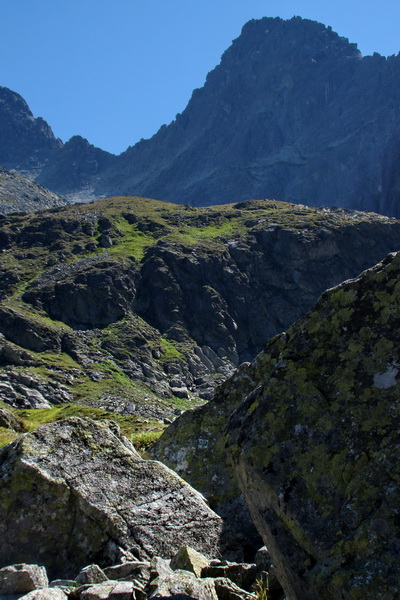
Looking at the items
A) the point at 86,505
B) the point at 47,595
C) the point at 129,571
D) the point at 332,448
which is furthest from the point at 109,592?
the point at 332,448

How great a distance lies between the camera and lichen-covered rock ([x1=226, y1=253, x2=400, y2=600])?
6.50 meters

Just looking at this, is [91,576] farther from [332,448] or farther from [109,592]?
[332,448]

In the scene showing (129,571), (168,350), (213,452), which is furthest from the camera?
(168,350)

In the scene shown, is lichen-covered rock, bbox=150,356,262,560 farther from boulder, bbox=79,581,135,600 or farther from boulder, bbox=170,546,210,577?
boulder, bbox=79,581,135,600

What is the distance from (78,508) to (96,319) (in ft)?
560

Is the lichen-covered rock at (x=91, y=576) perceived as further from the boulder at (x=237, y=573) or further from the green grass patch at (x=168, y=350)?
the green grass patch at (x=168, y=350)

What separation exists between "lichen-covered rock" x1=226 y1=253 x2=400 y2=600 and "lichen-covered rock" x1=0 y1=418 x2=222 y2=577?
286 centimetres

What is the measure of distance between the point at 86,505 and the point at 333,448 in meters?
4.64

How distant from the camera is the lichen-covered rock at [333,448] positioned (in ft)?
21.3

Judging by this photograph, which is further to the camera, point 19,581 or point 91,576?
point 91,576

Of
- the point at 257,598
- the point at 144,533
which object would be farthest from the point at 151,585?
the point at 144,533

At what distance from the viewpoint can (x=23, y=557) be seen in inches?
375

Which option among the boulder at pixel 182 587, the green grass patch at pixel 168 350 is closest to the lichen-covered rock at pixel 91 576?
the boulder at pixel 182 587

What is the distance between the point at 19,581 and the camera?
25.8 ft
